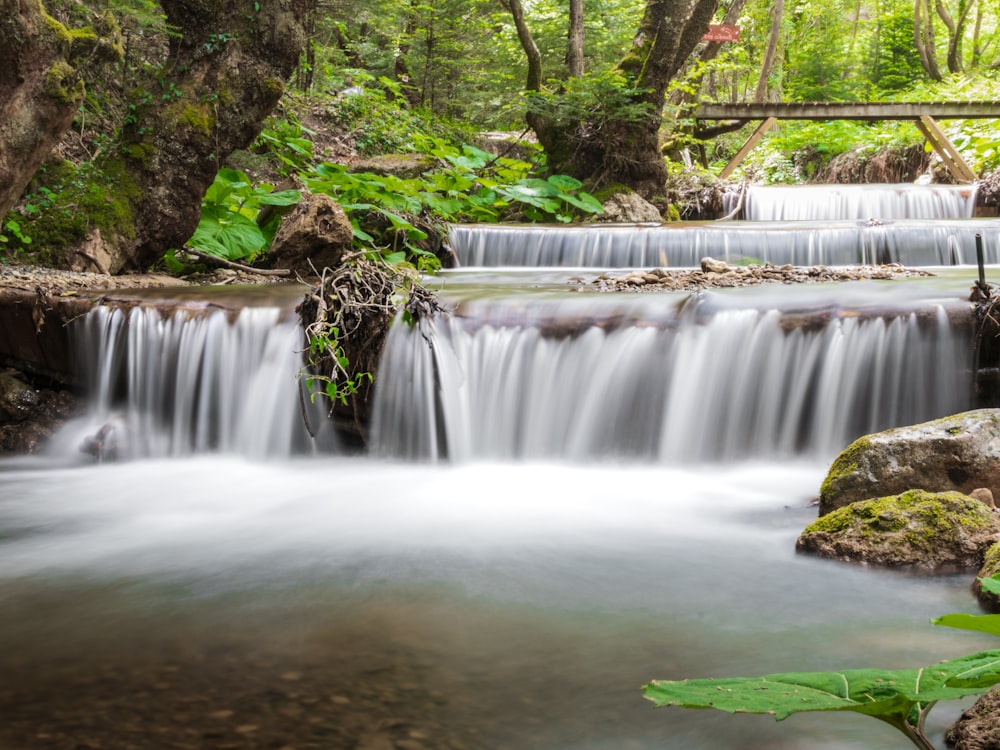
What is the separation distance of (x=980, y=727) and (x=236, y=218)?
8141 mm

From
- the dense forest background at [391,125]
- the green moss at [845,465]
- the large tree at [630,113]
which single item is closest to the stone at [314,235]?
the dense forest background at [391,125]

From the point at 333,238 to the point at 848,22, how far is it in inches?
1272

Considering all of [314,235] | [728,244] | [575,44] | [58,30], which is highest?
[575,44]

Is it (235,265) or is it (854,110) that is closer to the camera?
(235,265)

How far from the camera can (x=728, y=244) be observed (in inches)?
400

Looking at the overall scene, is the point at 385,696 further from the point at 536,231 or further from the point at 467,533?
the point at 536,231

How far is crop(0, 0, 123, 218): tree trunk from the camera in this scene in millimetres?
5586

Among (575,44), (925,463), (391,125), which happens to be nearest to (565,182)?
(575,44)

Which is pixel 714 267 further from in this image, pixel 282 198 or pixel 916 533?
pixel 916 533

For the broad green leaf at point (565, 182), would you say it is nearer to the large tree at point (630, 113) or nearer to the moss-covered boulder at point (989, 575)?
the large tree at point (630, 113)

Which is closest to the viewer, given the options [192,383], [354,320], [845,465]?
[845,465]

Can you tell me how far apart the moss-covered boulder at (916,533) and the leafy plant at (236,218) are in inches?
249

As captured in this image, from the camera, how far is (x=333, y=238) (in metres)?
7.91

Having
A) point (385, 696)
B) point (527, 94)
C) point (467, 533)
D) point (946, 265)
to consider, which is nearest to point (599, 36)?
point (527, 94)
